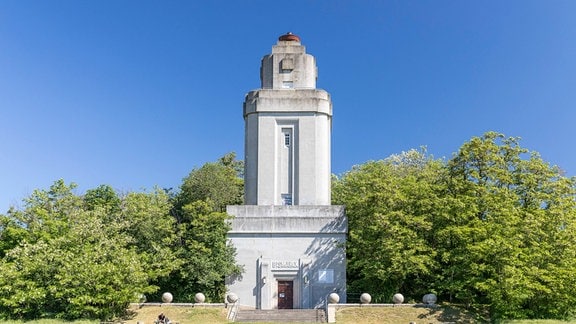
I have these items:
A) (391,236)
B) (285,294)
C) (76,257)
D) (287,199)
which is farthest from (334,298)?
(76,257)

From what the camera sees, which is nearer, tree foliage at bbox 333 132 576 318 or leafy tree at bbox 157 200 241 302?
tree foliage at bbox 333 132 576 318

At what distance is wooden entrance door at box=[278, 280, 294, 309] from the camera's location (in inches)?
1400

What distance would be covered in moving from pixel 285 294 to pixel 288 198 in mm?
6121

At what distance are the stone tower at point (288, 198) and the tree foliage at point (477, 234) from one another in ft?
6.45

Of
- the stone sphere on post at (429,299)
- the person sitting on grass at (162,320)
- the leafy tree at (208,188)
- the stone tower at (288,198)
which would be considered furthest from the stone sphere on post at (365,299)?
the leafy tree at (208,188)

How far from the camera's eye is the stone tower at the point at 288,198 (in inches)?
1395

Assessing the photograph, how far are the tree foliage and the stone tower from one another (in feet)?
6.45

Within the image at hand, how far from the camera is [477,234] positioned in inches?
1264

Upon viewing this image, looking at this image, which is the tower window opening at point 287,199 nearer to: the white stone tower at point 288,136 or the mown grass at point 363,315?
the white stone tower at point 288,136

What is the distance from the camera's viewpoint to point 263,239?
36125 mm

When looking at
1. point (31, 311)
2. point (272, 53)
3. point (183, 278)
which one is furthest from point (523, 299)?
point (31, 311)

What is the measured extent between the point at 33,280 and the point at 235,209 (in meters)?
Answer: 11.6

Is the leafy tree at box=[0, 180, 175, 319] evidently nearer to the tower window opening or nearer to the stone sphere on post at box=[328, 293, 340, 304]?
the tower window opening

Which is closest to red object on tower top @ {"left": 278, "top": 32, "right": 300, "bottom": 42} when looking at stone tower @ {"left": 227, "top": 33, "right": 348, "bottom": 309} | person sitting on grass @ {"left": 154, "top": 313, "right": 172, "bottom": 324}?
stone tower @ {"left": 227, "top": 33, "right": 348, "bottom": 309}
